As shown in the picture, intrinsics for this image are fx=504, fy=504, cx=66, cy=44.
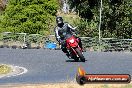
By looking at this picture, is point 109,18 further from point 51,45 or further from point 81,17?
point 51,45

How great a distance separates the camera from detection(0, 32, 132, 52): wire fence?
35.4m

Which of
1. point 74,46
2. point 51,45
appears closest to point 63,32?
point 74,46

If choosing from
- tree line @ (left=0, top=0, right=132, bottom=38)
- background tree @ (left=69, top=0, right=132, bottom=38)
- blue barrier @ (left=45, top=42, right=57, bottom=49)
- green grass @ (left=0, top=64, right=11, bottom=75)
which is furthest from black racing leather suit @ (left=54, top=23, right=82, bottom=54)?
background tree @ (left=69, top=0, right=132, bottom=38)

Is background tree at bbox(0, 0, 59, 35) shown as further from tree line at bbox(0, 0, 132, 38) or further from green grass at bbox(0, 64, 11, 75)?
green grass at bbox(0, 64, 11, 75)

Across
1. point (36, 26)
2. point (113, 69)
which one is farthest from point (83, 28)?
point (113, 69)

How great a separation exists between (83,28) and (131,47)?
9.76 meters

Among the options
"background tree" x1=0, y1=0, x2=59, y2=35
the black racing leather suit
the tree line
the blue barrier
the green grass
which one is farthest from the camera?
"background tree" x1=0, y1=0, x2=59, y2=35

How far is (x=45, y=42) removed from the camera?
36.4 m

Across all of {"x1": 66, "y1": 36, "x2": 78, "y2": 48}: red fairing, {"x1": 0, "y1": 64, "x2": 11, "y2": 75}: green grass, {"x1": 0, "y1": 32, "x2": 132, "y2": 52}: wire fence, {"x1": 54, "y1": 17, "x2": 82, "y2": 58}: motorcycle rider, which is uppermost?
{"x1": 54, "y1": 17, "x2": 82, "y2": 58}: motorcycle rider

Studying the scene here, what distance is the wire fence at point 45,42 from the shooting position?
35406 millimetres

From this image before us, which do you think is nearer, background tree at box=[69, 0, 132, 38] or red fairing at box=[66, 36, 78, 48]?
red fairing at box=[66, 36, 78, 48]

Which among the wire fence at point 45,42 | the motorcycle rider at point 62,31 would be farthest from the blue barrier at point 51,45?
the motorcycle rider at point 62,31

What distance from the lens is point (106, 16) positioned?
140 ft

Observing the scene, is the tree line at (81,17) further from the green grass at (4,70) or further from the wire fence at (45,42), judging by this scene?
the green grass at (4,70)
